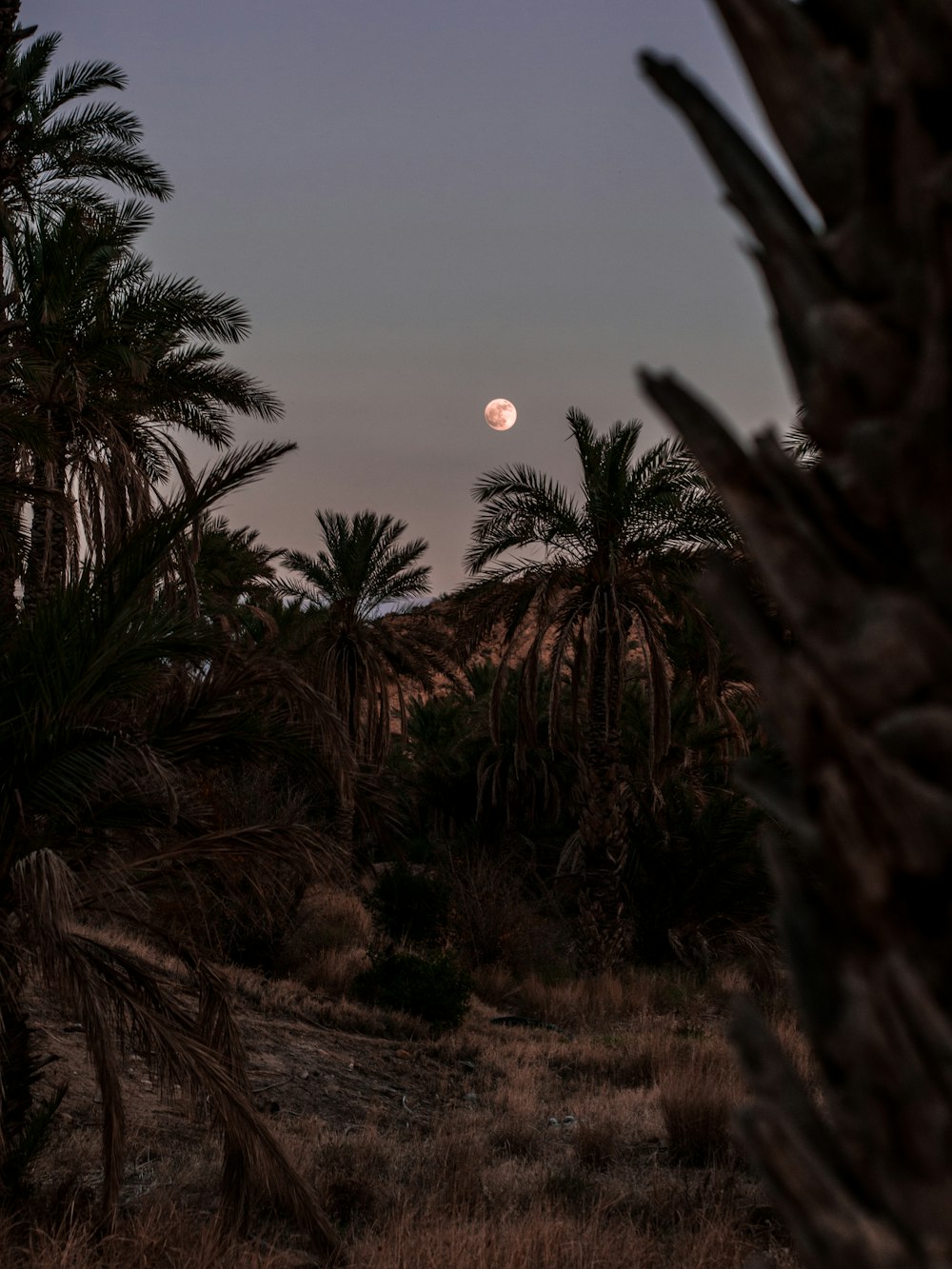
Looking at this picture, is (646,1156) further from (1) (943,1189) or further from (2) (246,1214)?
(1) (943,1189)

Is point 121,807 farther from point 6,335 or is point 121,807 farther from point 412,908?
point 412,908

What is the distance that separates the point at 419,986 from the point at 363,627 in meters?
11.8

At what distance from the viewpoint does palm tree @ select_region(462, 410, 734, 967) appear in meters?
17.7

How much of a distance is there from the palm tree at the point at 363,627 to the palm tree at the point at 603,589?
6.67 m

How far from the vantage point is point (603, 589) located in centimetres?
1866

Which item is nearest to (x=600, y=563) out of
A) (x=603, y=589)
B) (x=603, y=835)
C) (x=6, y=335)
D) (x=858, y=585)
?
(x=603, y=589)

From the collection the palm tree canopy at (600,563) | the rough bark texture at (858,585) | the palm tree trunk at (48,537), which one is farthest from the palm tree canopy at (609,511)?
the rough bark texture at (858,585)

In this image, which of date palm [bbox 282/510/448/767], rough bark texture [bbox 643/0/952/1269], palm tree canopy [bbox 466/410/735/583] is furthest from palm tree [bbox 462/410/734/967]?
rough bark texture [bbox 643/0/952/1269]

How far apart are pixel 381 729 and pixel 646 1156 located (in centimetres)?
1698

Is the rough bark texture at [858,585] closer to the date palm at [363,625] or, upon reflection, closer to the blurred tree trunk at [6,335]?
the blurred tree trunk at [6,335]

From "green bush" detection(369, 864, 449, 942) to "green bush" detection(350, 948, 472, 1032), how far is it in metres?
3.09

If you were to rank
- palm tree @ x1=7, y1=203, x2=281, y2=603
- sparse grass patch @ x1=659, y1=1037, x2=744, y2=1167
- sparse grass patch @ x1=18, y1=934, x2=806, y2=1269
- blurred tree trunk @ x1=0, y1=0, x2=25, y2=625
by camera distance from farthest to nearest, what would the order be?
1. palm tree @ x1=7, y1=203, x2=281, y2=603
2. blurred tree trunk @ x1=0, y1=0, x2=25, y2=625
3. sparse grass patch @ x1=659, y1=1037, x2=744, y2=1167
4. sparse grass patch @ x1=18, y1=934, x2=806, y2=1269

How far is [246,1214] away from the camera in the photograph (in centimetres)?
648

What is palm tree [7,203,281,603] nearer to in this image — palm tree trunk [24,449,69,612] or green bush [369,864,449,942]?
palm tree trunk [24,449,69,612]
